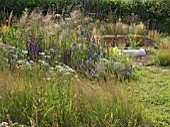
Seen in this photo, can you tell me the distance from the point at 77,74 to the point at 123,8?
9.26 m

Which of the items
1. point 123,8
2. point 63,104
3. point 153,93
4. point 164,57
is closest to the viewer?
point 63,104

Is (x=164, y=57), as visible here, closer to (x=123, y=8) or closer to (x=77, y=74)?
(x=77, y=74)

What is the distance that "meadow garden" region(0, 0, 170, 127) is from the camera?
3871mm

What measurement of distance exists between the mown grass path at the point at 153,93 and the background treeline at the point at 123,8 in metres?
5.91

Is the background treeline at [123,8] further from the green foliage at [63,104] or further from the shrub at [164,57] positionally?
the green foliage at [63,104]

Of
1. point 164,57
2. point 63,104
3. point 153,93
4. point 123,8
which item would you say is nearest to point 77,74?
point 63,104

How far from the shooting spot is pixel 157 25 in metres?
13.9

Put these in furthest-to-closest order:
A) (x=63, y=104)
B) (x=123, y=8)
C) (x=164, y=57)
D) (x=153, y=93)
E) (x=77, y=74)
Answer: (x=123, y=8) < (x=164, y=57) < (x=153, y=93) < (x=77, y=74) < (x=63, y=104)

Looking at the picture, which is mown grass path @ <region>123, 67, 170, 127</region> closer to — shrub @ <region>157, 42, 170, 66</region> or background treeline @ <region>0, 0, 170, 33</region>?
shrub @ <region>157, 42, 170, 66</region>

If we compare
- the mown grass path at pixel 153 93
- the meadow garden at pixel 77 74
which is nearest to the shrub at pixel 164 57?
the meadow garden at pixel 77 74

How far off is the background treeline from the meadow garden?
0.15 ft

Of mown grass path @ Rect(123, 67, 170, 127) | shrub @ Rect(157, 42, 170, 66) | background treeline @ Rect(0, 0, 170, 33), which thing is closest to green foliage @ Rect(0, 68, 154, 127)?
mown grass path @ Rect(123, 67, 170, 127)

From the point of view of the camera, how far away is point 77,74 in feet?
16.7

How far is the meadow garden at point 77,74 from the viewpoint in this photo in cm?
387
